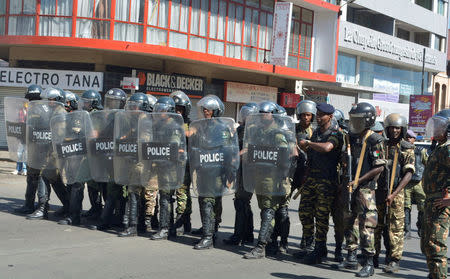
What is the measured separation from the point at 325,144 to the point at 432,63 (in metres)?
39.6

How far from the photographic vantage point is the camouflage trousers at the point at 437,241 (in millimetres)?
5320

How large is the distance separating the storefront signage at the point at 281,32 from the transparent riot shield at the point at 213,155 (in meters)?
18.4

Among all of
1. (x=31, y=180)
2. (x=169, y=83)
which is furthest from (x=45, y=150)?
(x=169, y=83)

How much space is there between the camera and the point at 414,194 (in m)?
9.41

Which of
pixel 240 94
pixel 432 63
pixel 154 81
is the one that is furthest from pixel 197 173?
pixel 432 63

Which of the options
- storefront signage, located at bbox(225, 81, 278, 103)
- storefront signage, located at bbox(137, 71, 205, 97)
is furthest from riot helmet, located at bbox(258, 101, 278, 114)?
storefront signage, located at bbox(225, 81, 278, 103)

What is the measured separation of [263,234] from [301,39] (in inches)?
905

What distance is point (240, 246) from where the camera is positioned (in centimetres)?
777

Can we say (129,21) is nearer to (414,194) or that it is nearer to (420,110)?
(414,194)

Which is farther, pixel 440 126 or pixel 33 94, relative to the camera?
pixel 33 94

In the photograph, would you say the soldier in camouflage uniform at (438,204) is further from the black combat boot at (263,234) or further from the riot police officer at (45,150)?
the riot police officer at (45,150)

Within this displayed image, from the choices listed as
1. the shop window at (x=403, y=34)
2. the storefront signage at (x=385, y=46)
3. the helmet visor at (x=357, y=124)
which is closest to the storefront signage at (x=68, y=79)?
the helmet visor at (x=357, y=124)

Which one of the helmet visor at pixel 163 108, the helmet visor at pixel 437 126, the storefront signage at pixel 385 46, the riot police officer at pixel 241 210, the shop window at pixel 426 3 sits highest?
the shop window at pixel 426 3

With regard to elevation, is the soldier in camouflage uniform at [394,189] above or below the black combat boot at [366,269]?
above
